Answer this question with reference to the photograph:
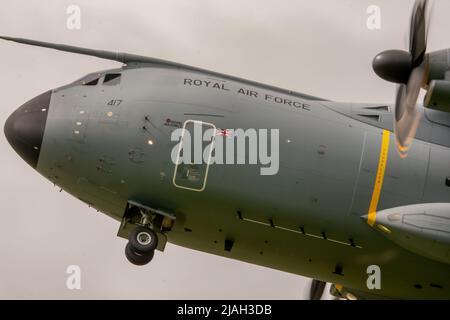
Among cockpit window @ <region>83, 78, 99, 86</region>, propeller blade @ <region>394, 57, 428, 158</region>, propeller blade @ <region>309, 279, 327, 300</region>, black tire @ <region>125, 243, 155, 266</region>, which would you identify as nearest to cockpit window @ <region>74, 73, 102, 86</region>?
cockpit window @ <region>83, 78, 99, 86</region>

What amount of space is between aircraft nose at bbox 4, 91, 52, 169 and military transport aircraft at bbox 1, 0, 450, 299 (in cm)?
2

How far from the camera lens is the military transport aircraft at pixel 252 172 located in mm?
15023

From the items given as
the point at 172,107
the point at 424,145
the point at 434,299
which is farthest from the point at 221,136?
the point at 434,299

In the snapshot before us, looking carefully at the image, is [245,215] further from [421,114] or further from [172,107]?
[421,114]

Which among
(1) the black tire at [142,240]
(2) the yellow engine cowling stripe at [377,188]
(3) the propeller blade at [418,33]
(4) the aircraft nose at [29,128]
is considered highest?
(3) the propeller blade at [418,33]

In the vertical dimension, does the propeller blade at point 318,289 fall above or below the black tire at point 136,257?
below

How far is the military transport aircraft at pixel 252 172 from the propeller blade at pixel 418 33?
0.14m

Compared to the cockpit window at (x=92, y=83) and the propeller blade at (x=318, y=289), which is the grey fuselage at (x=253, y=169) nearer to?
the cockpit window at (x=92, y=83)

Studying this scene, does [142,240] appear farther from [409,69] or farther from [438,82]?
[438,82]

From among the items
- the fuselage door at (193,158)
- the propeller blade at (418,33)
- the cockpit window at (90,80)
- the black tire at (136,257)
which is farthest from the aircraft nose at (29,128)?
the propeller blade at (418,33)

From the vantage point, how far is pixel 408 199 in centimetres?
1512

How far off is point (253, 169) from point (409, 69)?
106 inches

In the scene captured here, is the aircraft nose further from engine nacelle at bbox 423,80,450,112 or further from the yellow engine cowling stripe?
engine nacelle at bbox 423,80,450,112

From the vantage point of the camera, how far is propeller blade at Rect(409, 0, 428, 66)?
13969mm
